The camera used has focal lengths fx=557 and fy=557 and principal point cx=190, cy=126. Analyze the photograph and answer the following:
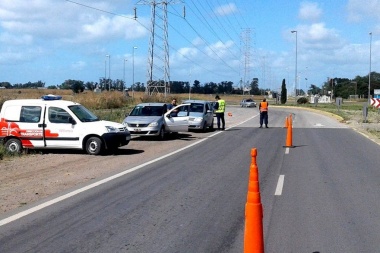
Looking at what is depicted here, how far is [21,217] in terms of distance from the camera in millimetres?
8430

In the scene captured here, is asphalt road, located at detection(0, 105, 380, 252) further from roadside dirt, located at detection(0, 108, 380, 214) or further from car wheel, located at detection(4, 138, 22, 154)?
car wheel, located at detection(4, 138, 22, 154)

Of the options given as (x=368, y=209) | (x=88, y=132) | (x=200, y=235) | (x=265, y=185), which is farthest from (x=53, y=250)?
(x=88, y=132)

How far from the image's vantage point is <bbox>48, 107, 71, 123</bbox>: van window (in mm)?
17344

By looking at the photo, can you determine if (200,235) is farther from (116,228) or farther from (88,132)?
(88,132)

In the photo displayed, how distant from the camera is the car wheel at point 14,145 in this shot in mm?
17281

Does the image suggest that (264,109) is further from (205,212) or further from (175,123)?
(205,212)

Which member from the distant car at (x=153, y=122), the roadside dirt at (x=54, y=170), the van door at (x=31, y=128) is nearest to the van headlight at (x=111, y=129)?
the roadside dirt at (x=54, y=170)

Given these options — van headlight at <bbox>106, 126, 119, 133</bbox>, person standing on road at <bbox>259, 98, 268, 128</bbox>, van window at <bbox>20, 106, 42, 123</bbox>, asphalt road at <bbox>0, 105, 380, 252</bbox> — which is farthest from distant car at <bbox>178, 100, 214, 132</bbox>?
asphalt road at <bbox>0, 105, 380, 252</bbox>

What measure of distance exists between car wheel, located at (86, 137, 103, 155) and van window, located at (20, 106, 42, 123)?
5.79 feet

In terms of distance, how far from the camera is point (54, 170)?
1391 centimetres

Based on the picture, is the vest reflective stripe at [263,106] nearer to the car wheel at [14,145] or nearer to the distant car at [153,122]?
the distant car at [153,122]

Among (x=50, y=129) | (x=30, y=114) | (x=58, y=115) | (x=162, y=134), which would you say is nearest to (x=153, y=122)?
(x=162, y=134)

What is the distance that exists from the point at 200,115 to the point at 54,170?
15.8m

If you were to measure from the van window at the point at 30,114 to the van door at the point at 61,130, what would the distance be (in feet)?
0.94
